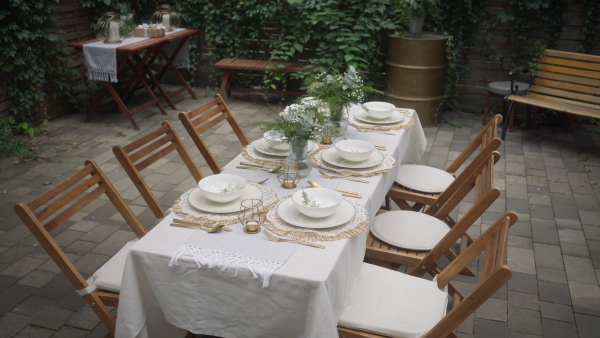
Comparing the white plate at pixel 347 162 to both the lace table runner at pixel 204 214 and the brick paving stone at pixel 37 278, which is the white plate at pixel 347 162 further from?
the brick paving stone at pixel 37 278

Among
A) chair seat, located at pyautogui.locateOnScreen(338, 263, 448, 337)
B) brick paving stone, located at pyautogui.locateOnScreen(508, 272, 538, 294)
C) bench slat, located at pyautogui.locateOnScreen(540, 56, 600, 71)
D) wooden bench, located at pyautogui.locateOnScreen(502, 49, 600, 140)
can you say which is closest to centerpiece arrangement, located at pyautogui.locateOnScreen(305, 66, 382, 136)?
chair seat, located at pyautogui.locateOnScreen(338, 263, 448, 337)

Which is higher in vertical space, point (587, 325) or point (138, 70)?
point (138, 70)

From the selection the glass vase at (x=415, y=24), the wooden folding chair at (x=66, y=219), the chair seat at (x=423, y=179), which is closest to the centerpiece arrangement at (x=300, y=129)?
the wooden folding chair at (x=66, y=219)

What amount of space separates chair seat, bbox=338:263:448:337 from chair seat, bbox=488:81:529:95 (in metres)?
4.35

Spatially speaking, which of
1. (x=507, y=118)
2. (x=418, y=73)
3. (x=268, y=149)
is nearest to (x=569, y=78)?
(x=507, y=118)

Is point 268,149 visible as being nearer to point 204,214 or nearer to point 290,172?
point 290,172

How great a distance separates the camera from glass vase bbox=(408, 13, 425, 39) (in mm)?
5973

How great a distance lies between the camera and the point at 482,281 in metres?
1.95

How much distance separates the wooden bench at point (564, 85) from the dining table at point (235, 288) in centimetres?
434

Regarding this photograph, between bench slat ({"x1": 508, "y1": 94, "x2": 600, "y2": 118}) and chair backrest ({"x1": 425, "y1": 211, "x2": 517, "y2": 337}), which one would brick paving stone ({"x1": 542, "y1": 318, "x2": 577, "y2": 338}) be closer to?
chair backrest ({"x1": 425, "y1": 211, "x2": 517, "y2": 337})

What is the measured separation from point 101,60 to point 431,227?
421cm

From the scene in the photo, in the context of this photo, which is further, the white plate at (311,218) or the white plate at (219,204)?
the white plate at (219,204)

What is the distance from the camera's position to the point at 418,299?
2.30 metres

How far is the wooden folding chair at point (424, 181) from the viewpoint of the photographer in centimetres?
334
